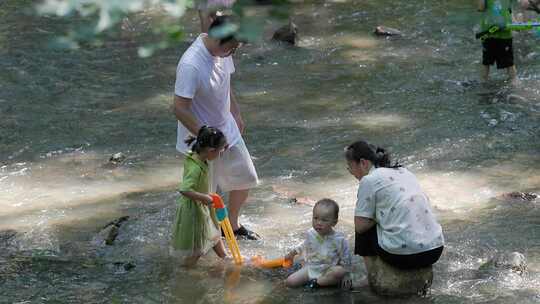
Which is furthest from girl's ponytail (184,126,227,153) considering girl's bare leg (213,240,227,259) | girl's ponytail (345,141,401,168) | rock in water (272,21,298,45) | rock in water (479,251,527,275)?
rock in water (272,21,298,45)

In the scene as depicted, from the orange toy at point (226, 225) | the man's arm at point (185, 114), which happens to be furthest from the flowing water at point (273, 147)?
the man's arm at point (185, 114)

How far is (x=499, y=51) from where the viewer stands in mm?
9430

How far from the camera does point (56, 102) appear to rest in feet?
32.2

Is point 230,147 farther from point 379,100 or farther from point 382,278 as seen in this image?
point 379,100

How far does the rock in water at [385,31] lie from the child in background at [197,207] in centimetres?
659

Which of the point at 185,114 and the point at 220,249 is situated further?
the point at 220,249

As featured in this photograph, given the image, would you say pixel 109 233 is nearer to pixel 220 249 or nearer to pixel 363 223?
pixel 220 249

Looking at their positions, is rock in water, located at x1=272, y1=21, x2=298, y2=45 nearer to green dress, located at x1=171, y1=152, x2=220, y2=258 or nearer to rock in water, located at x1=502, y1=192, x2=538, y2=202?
rock in water, located at x1=502, y1=192, x2=538, y2=202

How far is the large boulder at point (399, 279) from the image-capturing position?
518 centimetres

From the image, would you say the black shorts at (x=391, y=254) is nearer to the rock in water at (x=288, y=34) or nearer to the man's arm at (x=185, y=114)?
the man's arm at (x=185, y=114)

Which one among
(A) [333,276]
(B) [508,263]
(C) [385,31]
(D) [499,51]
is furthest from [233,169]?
(C) [385,31]

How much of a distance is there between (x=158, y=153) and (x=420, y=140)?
7.56 ft

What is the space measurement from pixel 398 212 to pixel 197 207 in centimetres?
128

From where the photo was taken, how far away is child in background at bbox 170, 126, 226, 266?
5.52 meters
